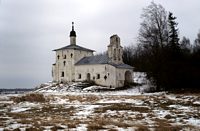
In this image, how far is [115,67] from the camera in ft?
209

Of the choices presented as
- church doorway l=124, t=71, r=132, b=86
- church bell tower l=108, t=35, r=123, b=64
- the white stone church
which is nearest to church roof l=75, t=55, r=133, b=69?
the white stone church

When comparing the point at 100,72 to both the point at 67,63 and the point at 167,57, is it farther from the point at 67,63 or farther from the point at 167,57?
the point at 167,57

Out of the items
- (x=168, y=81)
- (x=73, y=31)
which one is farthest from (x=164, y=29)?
(x=73, y=31)

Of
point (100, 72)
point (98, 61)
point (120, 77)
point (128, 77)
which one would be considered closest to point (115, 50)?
point (98, 61)

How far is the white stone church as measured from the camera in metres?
64.9

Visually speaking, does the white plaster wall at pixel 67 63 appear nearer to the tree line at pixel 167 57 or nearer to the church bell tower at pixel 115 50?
the church bell tower at pixel 115 50

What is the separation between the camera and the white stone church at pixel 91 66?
213 feet

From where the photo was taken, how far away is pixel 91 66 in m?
68.1

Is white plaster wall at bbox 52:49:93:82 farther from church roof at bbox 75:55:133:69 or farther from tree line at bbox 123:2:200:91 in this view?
tree line at bbox 123:2:200:91

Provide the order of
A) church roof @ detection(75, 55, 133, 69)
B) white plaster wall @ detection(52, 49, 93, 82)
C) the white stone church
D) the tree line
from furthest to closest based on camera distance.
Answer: white plaster wall @ detection(52, 49, 93, 82) → church roof @ detection(75, 55, 133, 69) → the white stone church → the tree line

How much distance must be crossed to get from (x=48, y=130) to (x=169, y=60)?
35532 millimetres

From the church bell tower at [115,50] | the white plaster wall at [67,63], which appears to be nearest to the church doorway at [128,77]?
the church bell tower at [115,50]

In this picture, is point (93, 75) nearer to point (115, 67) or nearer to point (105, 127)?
point (115, 67)

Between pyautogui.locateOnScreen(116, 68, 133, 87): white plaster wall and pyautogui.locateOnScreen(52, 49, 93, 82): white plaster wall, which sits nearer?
pyautogui.locateOnScreen(116, 68, 133, 87): white plaster wall
